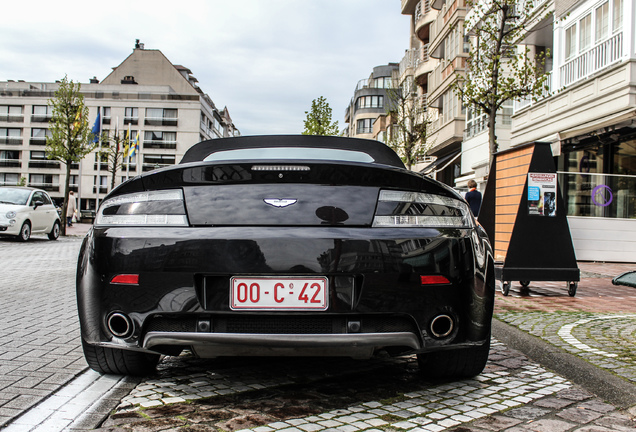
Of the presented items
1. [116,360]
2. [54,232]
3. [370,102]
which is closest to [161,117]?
[370,102]

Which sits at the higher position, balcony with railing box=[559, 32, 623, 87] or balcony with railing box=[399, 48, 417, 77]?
balcony with railing box=[399, 48, 417, 77]

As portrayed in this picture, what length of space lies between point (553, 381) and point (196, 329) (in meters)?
2.16

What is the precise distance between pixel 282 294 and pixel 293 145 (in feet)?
5.78

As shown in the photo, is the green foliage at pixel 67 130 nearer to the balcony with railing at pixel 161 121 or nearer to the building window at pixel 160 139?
the balcony with railing at pixel 161 121

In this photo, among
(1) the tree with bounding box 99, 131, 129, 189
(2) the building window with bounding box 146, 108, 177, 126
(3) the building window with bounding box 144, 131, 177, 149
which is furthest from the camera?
(3) the building window with bounding box 144, 131, 177, 149

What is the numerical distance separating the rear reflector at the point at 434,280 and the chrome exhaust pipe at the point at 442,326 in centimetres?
16

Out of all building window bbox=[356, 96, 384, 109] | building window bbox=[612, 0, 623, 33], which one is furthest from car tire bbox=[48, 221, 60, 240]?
building window bbox=[356, 96, 384, 109]

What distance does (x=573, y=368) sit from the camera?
12.5 ft

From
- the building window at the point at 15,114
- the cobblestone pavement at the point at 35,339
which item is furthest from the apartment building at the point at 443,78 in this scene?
the building window at the point at 15,114

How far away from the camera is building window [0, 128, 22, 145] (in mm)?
88750

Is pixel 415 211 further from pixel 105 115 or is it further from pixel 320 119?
pixel 105 115

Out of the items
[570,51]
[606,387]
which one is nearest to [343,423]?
[606,387]

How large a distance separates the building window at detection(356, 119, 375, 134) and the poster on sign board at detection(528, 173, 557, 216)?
80289mm

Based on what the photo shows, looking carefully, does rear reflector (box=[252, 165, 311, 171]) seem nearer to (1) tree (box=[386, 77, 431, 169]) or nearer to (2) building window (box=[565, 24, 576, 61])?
(2) building window (box=[565, 24, 576, 61])
